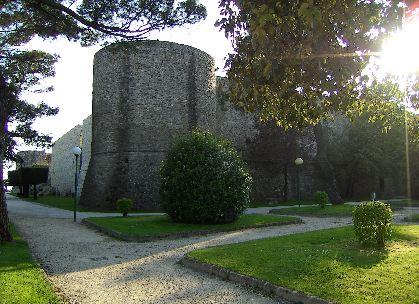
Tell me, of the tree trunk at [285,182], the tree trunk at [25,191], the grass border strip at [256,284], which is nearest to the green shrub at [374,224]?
the grass border strip at [256,284]

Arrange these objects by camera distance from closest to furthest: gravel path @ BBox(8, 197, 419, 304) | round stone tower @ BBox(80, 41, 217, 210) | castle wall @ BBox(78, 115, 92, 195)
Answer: gravel path @ BBox(8, 197, 419, 304), round stone tower @ BBox(80, 41, 217, 210), castle wall @ BBox(78, 115, 92, 195)

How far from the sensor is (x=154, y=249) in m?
9.61

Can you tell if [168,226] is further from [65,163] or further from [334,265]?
[65,163]

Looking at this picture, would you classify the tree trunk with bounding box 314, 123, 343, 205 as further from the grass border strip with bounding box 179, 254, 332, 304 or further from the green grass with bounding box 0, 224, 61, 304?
the green grass with bounding box 0, 224, 61, 304

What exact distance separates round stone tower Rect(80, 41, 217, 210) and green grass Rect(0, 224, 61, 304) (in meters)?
13.1

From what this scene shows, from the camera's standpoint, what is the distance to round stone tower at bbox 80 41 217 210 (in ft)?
70.4

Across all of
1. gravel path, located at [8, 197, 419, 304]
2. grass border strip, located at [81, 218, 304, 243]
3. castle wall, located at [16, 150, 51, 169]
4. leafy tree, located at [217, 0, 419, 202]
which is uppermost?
castle wall, located at [16, 150, 51, 169]

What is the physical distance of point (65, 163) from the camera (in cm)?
4047

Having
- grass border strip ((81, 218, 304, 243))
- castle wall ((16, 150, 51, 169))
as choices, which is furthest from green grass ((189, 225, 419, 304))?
castle wall ((16, 150, 51, 169))

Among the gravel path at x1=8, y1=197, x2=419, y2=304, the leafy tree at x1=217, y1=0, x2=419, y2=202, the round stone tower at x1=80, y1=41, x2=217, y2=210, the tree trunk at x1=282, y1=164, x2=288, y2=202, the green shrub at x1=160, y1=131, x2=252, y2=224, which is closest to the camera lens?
Answer: the leafy tree at x1=217, y1=0, x2=419, y2=202

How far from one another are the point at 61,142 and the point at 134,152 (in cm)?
2516

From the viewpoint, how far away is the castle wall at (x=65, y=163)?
37031 mm

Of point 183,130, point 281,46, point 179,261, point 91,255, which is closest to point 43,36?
point 91,255

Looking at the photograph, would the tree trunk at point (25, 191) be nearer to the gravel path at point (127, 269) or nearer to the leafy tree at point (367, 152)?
the leafy tree at point (367, 152)
